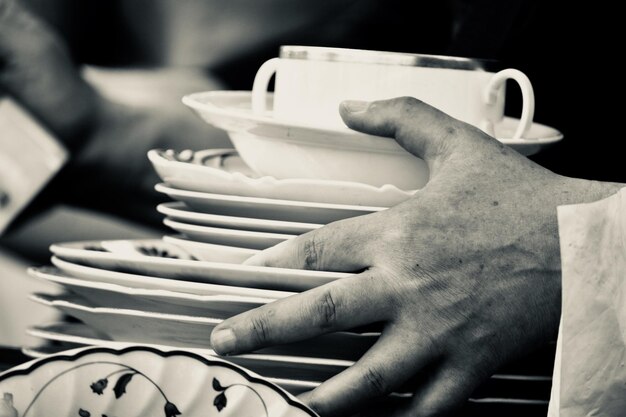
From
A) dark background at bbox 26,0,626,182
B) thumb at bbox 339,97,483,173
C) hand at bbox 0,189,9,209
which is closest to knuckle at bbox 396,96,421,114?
thumb at bbox 339,97,483,173

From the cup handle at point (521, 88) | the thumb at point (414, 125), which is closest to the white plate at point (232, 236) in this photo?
the thumb at point (414, 125)

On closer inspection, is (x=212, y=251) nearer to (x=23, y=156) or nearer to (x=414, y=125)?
(x=414, y=125)

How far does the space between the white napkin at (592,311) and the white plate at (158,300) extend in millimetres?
215

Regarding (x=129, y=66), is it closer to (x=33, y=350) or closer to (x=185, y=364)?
(x=33, y=350)

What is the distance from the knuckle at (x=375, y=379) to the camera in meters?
0.52

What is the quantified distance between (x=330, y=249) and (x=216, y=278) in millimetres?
92

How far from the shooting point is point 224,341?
517mm

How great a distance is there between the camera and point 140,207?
3.67 feet

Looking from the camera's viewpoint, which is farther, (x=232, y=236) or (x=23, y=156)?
(x=23, y=156)

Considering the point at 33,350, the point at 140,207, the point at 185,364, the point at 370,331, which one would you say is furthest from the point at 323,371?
the point at 140,207

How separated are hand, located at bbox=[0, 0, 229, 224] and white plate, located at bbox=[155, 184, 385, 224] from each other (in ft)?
1.67

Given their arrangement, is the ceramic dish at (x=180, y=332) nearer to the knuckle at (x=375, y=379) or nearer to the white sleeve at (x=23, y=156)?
the knuckle at (x=375, y=379)

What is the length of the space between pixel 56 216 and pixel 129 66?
26 cm

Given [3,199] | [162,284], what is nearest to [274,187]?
[162,284]
